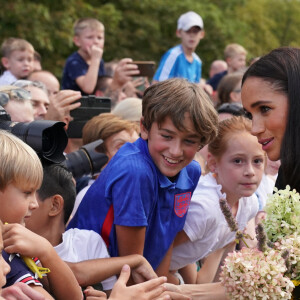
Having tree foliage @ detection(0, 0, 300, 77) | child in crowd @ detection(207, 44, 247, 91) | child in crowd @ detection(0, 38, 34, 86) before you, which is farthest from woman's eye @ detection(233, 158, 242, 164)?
tree foliage @ detection(0, 0, 300, 77)

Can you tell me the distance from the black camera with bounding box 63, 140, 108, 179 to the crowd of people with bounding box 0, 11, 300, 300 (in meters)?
0.34

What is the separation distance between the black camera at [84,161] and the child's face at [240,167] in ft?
2.79

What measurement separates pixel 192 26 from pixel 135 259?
24.2 feet

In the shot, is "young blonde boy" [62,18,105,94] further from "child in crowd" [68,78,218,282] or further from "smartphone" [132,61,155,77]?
"child in crowd" [68,78,218,282]

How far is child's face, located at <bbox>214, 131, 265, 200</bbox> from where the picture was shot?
4566 mm

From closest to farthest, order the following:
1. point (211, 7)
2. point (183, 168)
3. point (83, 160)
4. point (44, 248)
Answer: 1. point (44, 248)
2. point (183, 168)
3. point (83, 160)
4. point (211, 7)

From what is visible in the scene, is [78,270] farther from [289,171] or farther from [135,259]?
[289,171]

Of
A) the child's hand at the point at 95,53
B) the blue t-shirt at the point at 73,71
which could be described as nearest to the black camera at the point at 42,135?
the child's hand at the point at 95,53

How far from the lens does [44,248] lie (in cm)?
298

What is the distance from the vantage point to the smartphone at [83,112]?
18.4 feet

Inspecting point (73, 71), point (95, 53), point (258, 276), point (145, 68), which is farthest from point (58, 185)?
point (73, 71)

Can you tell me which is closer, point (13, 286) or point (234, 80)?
point (13, 286)

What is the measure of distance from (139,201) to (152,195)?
125mm

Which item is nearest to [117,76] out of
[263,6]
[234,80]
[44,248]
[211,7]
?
[234,80]
